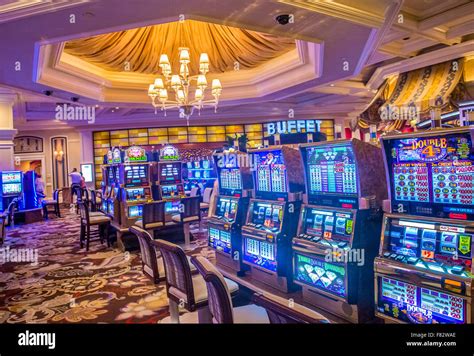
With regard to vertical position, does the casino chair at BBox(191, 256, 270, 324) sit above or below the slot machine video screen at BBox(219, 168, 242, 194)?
below

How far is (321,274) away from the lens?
9.23 ft

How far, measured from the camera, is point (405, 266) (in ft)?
7.07

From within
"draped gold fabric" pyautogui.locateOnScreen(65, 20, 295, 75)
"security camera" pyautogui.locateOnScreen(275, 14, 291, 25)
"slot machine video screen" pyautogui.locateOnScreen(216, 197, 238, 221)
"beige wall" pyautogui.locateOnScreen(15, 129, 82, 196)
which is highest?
"draped gold fabric" pyautogui.locateOnScreen(65, 20, 295, 75)

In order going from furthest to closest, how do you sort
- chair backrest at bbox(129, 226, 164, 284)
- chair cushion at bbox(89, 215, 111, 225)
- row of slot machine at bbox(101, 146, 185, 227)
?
row of slot machine at bbox(101, 146, 185, 227) < chair cushion at bbox(89, 215, 111, 225) < chair backrest at bbox(129, 226, 164, 284)

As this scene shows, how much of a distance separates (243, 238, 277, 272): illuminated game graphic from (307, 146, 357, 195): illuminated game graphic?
680mm

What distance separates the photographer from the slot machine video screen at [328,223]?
270 centimetres

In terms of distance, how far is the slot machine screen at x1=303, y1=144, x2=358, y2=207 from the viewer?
2746mm

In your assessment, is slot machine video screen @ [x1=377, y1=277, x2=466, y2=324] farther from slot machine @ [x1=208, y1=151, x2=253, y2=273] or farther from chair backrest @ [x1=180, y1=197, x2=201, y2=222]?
chair backrest @ [x1=180, y1=197, x2=201, y2=222]

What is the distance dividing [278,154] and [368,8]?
2.20 metres

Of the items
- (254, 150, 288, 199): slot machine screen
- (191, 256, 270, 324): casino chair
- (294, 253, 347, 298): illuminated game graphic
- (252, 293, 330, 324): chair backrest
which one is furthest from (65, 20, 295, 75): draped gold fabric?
(252, 293, 330, 324): chair backrest

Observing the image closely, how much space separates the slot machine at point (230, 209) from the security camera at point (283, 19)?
1.56 meters

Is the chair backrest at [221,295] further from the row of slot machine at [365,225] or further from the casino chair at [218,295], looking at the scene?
the row of slot machine at [365,225]

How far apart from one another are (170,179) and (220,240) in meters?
3.55
